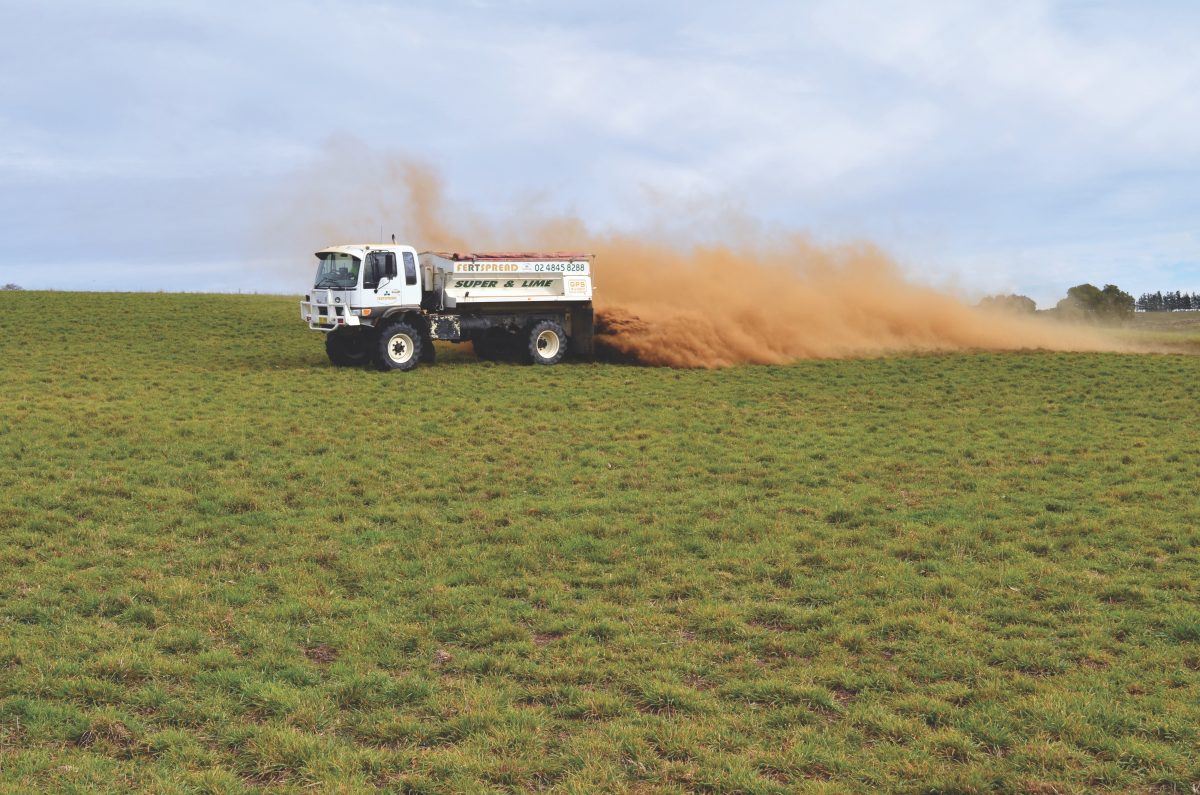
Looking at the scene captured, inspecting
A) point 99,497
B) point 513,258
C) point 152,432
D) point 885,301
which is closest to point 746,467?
point 99,497

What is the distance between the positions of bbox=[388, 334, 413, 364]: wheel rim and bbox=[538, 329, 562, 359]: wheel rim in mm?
4738

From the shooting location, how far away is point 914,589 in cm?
958

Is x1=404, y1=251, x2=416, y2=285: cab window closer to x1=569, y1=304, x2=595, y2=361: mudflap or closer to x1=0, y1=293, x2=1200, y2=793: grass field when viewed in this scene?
x1=569, y1=304, x2=595, y2=361: mudflap

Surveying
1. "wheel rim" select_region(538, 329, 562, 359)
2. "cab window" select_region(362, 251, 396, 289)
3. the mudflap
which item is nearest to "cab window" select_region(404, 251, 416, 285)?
"cab window" select_region(362, 251, 396, 289)

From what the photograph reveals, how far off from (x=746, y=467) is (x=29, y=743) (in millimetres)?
11726

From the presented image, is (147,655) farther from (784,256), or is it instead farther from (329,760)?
(784,256)

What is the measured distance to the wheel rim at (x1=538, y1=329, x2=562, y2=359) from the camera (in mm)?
30578

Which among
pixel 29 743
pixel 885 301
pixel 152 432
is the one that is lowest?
pixel 29 743

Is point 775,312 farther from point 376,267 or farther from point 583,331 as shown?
point 376,267

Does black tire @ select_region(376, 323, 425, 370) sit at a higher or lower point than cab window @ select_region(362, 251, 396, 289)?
lower

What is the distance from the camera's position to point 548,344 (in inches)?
1210

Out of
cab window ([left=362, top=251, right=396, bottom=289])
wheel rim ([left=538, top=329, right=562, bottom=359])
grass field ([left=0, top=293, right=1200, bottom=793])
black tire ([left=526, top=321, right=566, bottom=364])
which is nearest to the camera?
grass field ([left=0, top=293, right=1200, bottom=793])

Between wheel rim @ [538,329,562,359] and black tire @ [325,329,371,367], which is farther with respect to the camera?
wheel rim @ [538,329,562,359]

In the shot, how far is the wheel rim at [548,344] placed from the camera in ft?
100
